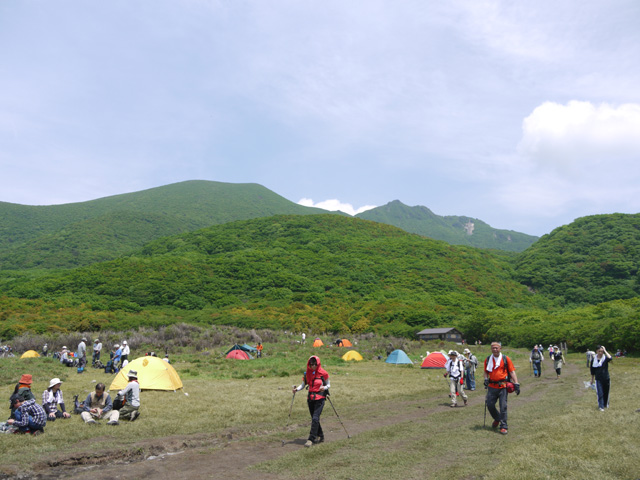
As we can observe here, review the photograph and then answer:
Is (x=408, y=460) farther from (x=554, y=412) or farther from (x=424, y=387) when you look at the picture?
(x=424, y=387)

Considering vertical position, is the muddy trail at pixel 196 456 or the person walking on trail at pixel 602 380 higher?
the person walking on trail at pixel 602 380

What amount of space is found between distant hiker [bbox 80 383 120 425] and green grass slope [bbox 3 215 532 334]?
148 feet

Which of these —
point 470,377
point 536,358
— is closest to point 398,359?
point 536,358

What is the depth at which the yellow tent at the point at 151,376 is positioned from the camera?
604 inches

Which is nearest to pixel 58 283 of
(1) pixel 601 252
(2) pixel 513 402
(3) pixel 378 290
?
(3) pixel 378 290

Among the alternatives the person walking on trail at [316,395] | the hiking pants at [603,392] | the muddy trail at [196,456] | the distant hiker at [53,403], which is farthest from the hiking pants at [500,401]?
the distant hiker at [53,403]

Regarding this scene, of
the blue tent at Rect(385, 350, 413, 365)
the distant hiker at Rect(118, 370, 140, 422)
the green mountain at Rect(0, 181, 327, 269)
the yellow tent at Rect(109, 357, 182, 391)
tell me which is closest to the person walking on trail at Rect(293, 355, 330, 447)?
the distant hiker at Rect(118, 370, 140, 422)

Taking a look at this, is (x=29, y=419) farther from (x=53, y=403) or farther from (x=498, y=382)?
(x=498, y=382)

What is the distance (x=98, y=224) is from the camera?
450 ft

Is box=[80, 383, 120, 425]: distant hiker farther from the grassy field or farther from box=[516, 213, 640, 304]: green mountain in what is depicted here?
box=[516, 213, 640, 304]: green mountain

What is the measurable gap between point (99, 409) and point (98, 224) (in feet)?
468

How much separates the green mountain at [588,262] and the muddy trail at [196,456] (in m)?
90.3

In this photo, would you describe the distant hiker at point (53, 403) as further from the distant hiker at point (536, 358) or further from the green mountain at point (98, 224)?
the green mountain at point (98, 224)

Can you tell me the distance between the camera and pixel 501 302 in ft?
263
